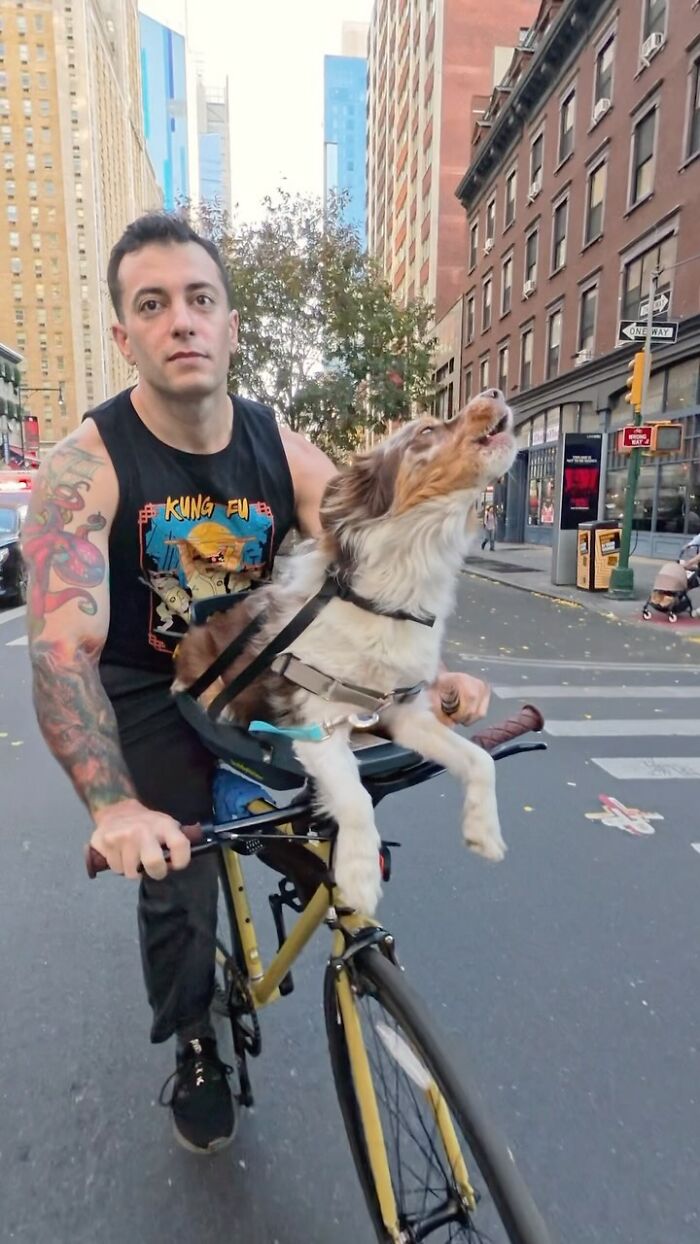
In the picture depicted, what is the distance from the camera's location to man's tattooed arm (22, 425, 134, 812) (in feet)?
5.14

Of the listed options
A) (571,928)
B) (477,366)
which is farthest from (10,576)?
(477,366)

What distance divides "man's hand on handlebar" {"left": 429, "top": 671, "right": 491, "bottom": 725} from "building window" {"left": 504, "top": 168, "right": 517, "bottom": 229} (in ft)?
110

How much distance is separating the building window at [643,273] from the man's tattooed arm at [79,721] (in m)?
21.0

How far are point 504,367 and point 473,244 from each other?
8511mm

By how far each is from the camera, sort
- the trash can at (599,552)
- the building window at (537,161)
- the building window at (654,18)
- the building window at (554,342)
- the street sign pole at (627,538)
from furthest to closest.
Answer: the building window at (537,161)
the building window at (554,342)
the building window at (654,18)
the trash can at (599,552)
the street sign pole at (627,538)

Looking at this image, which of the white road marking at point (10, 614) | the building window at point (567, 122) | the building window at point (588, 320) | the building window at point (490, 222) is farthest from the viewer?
the building window at point (490, 222)

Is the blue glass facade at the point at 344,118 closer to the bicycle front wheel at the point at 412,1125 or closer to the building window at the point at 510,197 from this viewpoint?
the building window at the point at 510,197

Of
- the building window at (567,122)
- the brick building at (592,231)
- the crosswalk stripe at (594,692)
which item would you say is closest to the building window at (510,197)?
the brick building at (592,231)

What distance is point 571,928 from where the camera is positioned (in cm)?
315

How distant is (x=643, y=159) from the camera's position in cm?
2041

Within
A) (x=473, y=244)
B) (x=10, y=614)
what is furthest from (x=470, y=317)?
(x=10, y=614)

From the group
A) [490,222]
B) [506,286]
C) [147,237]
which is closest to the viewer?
[147,237]

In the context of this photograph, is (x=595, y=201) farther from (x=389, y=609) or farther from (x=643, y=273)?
(x=389, y=609)

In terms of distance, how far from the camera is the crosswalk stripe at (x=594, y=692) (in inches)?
270
